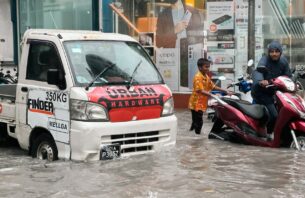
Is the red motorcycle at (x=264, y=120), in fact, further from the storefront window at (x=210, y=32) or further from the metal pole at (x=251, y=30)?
the storefront window at (x=210, y=32)

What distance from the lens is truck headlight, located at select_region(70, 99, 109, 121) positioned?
24.3 feet

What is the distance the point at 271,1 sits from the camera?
46.7ft

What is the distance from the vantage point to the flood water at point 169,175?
20.6ft

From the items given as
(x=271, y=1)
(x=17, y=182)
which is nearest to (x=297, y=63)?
(x=271, y=1)

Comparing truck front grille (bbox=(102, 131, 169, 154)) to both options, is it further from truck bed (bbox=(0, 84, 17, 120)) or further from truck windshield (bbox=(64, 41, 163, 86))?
truck bed (bbox=(0, 84, 17, 120))

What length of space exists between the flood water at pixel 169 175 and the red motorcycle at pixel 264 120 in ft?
0.75

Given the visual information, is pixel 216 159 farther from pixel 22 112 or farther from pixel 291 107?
pixel 22 112

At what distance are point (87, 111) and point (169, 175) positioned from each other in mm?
1357

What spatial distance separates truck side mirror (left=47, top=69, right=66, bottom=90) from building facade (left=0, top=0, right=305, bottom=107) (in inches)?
285

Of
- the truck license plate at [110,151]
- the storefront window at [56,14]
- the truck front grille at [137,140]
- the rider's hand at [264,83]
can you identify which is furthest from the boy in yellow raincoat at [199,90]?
the storefront window at [56,14]

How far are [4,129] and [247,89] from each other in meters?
4.91

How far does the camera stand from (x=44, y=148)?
8.10m

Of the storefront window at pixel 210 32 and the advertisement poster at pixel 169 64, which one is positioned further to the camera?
the advertisement poster at pixel 169 64

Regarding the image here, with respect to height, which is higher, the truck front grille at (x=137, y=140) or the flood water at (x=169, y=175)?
the truck front grille at (x=137, y=140)
